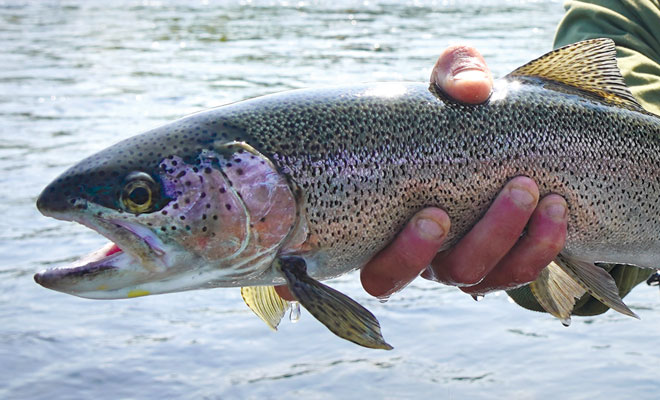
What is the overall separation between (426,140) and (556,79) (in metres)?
0.64

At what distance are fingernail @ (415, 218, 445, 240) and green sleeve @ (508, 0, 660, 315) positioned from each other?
3.43ft

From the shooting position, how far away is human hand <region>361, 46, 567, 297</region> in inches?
120

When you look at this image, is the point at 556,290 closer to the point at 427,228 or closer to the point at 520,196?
the point at 520,196

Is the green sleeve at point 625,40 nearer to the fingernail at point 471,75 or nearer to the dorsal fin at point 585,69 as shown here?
the dorsal fin at point 585,69

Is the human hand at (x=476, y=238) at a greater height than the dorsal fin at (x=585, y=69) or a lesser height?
lesser

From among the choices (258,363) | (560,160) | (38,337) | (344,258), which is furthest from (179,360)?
(560,160)

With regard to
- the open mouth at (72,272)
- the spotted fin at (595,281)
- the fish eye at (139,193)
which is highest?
the fish eye at (139,193)

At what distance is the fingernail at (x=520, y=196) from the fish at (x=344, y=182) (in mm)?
59

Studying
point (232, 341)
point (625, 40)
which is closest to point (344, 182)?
point (625, 40)

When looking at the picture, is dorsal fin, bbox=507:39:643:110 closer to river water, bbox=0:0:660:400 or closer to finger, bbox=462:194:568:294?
finger, bbox=462:194:568:294

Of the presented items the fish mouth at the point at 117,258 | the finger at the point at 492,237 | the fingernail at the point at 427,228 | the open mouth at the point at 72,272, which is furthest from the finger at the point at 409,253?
the open mouth at the point at 72,272

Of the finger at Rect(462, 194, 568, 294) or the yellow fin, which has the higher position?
the finger at Rect(462, 194, 568, 294)

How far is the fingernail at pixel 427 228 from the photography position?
2.98 metres

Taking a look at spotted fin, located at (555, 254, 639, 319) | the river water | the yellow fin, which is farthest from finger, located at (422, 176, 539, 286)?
the river water
